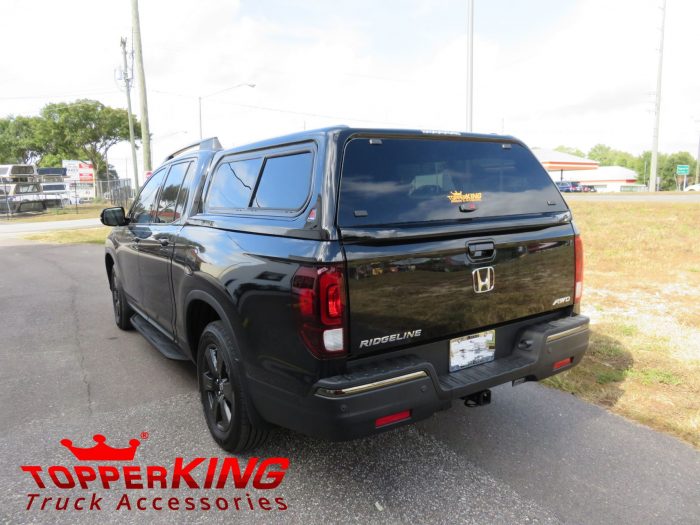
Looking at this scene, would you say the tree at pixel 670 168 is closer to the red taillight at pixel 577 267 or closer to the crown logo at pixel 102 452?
the red taillight at pixel 577 267

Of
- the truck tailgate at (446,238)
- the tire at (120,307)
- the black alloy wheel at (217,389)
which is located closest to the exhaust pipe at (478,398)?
the truck tailgate at (446,238)

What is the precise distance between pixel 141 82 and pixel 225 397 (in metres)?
15.6

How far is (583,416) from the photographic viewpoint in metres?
3.70

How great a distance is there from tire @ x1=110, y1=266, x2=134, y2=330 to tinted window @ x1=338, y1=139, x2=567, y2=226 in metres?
4.04

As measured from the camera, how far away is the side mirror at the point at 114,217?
5.14 m

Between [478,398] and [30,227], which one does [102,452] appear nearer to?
[478,398]

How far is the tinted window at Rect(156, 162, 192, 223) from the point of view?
13.9ft

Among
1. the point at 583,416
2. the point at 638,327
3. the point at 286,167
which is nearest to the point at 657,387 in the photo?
the point at 583,416

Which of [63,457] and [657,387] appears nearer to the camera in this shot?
[63,457]

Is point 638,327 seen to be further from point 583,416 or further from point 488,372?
point 488,372

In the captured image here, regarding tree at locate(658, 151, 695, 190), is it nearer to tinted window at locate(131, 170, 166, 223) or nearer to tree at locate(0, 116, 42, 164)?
tree at locate(0, 116, 42, 164)

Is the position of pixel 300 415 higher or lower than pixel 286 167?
lower

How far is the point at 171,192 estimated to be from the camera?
14.4 ft

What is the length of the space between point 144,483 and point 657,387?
3755mm
